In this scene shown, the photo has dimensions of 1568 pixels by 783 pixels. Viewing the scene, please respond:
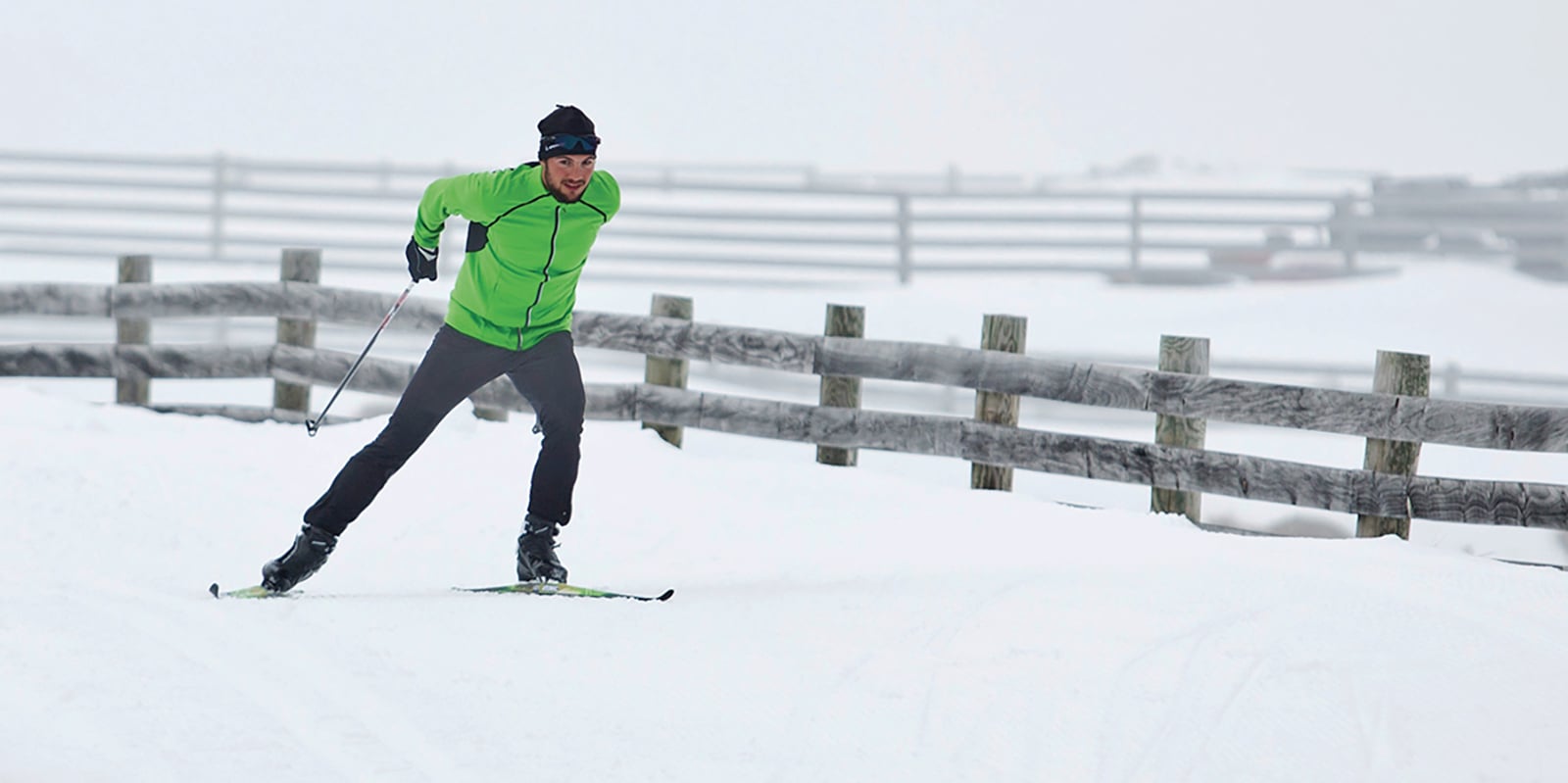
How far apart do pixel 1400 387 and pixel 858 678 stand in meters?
3.62

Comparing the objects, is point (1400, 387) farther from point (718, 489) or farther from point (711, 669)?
point (711, 669)

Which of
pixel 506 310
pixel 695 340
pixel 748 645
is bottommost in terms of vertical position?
pixel 748 645

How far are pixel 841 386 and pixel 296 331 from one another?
3270mm

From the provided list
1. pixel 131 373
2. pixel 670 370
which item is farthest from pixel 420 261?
pixel 131 373

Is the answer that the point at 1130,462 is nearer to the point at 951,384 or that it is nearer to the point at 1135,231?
the point at 951,384

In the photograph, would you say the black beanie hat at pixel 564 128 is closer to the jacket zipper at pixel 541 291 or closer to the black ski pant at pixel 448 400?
the jacket zipper at pixel 541 291

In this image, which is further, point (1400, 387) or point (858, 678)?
point (1400, 387)

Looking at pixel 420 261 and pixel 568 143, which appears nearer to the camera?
pixel 568 143

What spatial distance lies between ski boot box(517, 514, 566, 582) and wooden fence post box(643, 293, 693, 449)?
278 centimetres

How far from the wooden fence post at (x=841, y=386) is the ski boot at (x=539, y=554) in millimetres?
2713

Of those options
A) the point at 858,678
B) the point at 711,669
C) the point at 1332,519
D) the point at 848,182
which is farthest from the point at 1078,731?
the point at 848,182

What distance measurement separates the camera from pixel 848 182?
26.8 meters

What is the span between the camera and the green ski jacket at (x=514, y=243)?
5316mm

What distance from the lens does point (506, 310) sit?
5.43 metres
